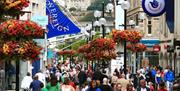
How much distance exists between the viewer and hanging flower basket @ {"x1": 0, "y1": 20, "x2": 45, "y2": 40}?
19594mm

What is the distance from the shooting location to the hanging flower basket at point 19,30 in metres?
19.6

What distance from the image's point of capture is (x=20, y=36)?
65.0 feet

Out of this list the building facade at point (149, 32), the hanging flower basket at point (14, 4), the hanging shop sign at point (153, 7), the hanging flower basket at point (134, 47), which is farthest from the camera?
the building facade at point (149, 32)

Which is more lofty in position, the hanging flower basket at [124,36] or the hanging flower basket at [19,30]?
the hanging flower basket at [19,30]

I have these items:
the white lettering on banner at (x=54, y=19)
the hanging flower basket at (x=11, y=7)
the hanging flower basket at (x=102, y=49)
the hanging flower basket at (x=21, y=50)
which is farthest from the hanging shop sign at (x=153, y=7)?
the white lettering on banner at (x=54, y=19)

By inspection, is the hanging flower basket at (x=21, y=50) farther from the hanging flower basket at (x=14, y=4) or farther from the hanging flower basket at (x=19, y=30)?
the hanging flower basket at (x=14, y=4)

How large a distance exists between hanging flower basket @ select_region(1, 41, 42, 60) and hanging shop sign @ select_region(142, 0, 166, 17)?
11200 mm

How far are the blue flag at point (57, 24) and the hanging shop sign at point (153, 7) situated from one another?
592 inches

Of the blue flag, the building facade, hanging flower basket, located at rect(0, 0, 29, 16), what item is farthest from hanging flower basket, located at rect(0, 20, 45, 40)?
the building facade

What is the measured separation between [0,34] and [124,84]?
551 centimetres

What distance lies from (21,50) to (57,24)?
25925mm

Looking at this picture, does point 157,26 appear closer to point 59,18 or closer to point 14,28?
point 59,18

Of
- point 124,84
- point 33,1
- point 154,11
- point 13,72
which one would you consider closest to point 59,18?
point 13,72

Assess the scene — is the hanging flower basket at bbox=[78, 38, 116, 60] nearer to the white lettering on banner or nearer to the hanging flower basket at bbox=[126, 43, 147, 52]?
the hanging flower basket at bbox=[126, 43, 147, 52]
